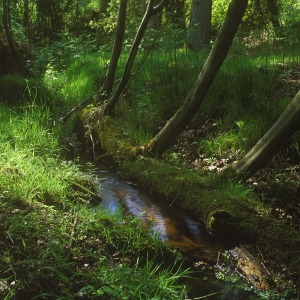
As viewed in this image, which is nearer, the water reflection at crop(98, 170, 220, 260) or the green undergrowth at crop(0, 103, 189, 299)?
the green undergrowth at crop(0, 103, 189, 299)

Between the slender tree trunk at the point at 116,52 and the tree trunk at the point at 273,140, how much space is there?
129 inches

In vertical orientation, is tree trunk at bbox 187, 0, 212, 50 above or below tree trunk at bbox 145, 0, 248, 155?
→ above

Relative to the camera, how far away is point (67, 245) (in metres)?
3.66

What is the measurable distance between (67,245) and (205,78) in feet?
9.77

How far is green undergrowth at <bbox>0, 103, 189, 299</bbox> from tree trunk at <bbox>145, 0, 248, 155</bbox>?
1341 mm

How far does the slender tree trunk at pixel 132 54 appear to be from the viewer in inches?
259

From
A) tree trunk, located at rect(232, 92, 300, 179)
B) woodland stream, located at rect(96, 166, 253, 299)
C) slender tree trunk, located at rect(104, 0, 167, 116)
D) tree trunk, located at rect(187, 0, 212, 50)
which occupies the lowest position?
woodland stream, located at rect(96, 166, 253, 299)

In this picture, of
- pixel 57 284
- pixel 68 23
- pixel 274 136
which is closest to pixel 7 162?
pixel 57 284

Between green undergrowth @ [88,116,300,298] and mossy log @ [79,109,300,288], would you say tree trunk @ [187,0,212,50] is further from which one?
green undergrowth @ [88,116,300,298]

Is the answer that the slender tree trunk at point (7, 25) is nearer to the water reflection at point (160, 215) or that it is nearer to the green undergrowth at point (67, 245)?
the green undergrowth at point (67, 245)

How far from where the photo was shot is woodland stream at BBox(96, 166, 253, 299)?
3.51 meters

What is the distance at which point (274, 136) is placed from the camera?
4.65 meters

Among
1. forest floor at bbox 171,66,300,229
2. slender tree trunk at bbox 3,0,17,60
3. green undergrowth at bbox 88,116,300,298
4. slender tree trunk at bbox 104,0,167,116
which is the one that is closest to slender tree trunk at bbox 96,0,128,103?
slender tree trunk at bbox 104,0,167,116

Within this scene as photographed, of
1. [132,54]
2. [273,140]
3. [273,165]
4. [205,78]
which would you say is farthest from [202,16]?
[273,140]
